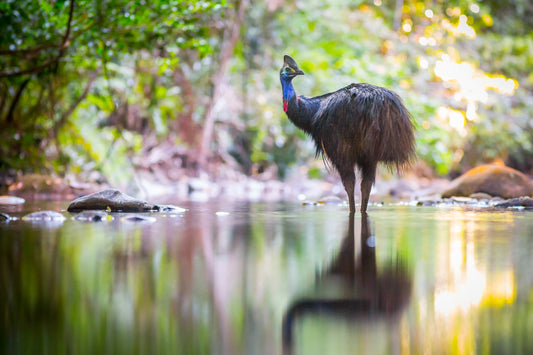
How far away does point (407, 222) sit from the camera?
4.40 metres

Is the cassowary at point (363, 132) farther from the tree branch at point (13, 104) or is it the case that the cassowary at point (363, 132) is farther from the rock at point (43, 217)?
the tree branch at point (13, 104)

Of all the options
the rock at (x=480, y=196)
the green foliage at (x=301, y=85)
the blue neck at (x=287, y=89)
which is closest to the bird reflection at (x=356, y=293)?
the blue neck at (x=287, y=89)

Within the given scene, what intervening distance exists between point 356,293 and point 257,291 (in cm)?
31

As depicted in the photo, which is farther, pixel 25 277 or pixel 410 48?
pixel 410 48

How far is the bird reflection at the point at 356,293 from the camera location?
1623 mm

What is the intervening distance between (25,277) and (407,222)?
2.96 meters

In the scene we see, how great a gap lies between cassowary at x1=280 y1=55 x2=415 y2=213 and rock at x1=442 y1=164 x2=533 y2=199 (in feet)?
8.68

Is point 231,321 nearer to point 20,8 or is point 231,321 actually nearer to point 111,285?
point 111,285

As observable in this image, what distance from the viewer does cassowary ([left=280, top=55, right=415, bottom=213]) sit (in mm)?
4980

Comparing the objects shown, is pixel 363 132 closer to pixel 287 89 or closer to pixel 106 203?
pixel 287 89

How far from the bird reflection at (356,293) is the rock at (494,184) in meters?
5.34

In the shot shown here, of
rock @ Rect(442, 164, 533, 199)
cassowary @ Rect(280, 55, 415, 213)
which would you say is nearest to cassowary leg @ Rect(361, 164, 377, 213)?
cassowary @ Rect(280, 55, 415, 213)

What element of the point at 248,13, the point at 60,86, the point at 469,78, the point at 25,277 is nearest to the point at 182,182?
the point at 60,86

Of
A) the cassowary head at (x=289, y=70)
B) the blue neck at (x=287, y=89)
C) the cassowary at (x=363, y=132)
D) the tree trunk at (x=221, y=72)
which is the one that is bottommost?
the cassowary at (x=363, y=132)
